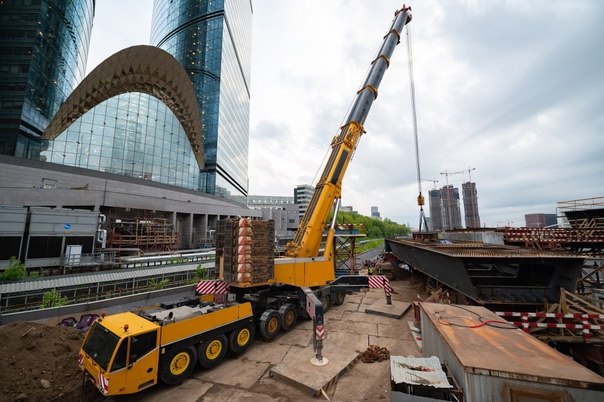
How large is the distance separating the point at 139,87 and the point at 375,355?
5262 centimetres

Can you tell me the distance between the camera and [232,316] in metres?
8.20

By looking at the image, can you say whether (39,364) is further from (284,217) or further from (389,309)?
(284,217)

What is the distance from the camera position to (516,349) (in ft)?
15.4

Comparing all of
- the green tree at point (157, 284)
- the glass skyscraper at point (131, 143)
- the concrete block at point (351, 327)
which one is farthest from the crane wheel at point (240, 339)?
the glass skyscraper at point (131, 143)

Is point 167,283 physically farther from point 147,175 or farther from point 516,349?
point 147,175

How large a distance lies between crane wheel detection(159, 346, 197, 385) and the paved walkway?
25 centimetres

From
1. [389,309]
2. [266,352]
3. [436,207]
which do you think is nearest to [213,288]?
[266,352]

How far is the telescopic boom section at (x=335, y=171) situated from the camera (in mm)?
11984

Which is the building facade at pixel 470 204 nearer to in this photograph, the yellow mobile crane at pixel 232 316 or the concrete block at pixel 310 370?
the yellow mobile crane at pixel 232 316

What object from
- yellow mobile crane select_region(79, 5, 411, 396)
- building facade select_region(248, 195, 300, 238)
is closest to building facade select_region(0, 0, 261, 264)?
yellow mobile crane select_region(79, 5, 411, 396)

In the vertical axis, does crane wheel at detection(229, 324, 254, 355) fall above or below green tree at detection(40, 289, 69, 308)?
below

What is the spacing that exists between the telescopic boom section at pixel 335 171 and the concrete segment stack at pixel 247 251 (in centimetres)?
233

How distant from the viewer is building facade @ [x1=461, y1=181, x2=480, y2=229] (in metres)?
84.1

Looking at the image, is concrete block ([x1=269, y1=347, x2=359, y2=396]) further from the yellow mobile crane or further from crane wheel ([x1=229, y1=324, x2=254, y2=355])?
crane wheel ([x1=229, y1=324, x2=254, y2=355])
